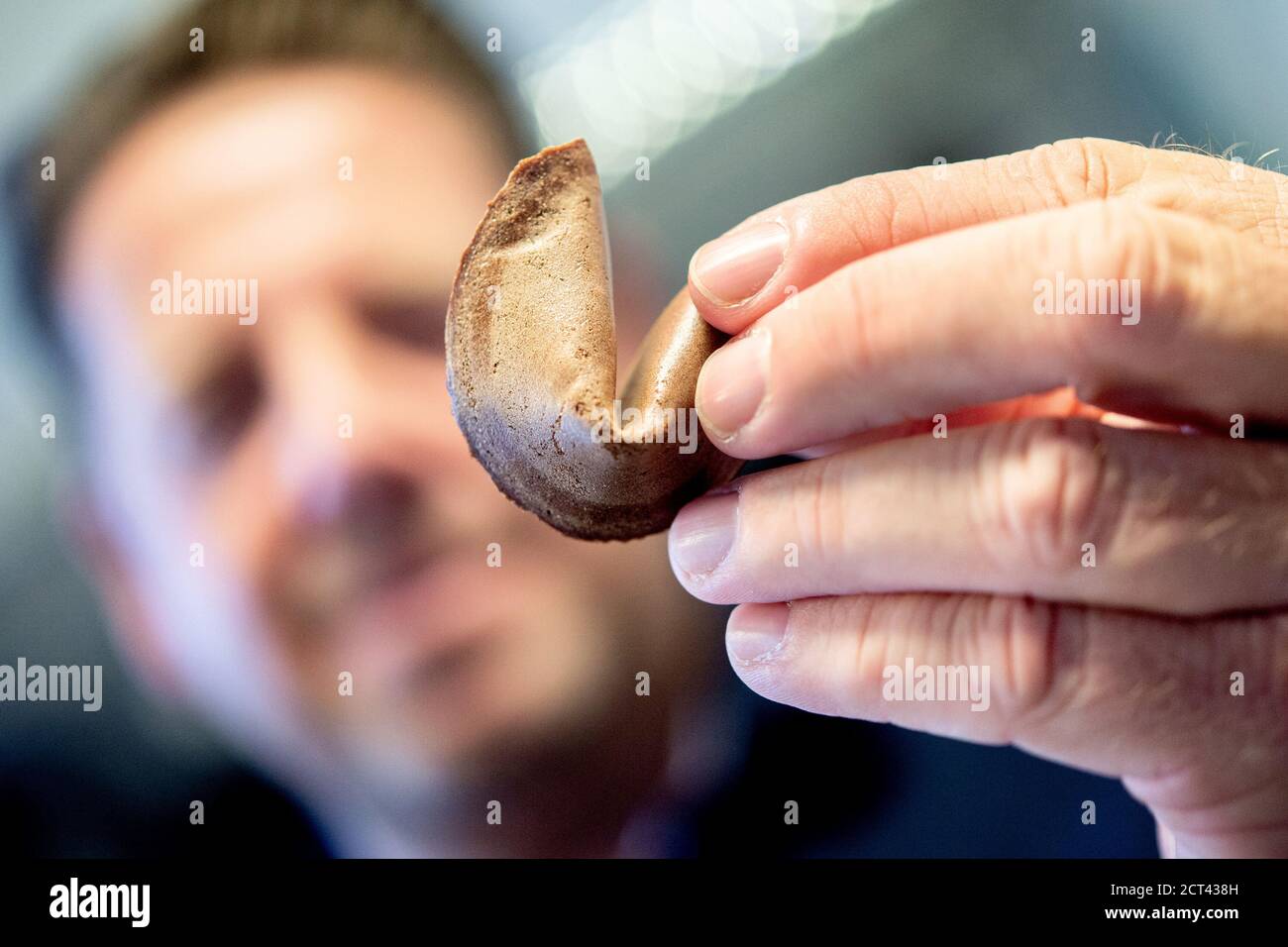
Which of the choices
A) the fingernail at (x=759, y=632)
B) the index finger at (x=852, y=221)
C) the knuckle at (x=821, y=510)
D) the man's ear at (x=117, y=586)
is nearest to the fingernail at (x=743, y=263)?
the index finger at (x=852, y=221)

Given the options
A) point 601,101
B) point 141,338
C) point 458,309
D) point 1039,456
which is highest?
point 601,101

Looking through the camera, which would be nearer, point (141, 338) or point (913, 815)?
point (913, 815)

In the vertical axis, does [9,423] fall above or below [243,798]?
above

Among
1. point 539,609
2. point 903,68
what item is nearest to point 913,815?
point 539,609

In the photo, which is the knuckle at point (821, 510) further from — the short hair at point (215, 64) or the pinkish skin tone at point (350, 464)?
the short hair at point (215, 64)

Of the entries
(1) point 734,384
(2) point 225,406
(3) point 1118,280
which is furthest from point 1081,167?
(2) point 225,406

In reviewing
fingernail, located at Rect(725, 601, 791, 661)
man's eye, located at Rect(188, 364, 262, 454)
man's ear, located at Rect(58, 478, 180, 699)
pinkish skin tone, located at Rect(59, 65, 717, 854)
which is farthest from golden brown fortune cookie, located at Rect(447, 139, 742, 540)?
man's ear, located at Rect(58, 478, 180, 699)
